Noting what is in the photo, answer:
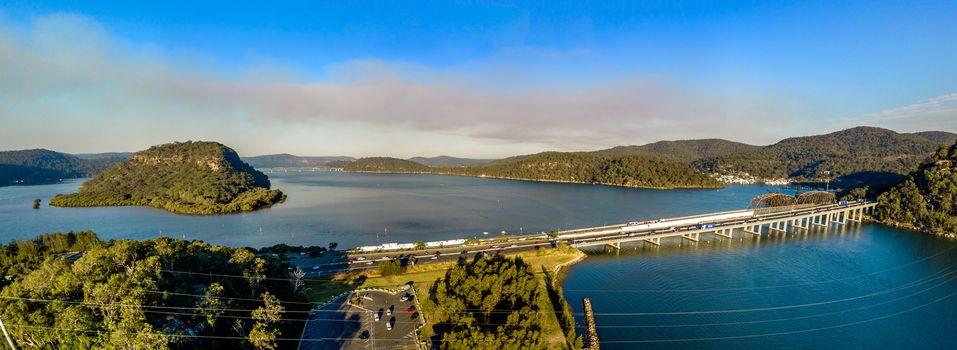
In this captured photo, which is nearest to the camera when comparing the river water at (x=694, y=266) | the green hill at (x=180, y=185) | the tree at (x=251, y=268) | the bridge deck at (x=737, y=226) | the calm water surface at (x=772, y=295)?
the tree at (x=251, y=268)

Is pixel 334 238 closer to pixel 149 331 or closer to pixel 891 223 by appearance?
pixel 149 331

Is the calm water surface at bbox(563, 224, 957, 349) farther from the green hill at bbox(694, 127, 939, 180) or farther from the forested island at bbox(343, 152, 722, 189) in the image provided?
the green hill at bbox(694, 127, 939, 180)

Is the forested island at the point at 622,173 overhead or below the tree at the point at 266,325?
overhead

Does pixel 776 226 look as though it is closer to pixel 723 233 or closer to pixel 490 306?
pixel 723 233

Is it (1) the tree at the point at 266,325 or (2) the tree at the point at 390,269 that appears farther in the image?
(2) the tree at the point at 390,269

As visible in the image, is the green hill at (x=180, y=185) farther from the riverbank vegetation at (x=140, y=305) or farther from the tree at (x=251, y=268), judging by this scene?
the riverbank vegetation at (x=140, y=305)

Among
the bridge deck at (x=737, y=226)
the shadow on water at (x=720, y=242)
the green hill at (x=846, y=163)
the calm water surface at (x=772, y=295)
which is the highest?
the green hill at (x=846, y=163)

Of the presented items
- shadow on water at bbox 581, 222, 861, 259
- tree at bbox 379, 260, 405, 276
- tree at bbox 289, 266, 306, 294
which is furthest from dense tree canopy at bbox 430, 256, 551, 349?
shadow on water at bbox 581, 222, 861, 259

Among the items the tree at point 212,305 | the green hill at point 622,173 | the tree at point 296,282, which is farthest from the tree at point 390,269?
the green hill at point 622,173

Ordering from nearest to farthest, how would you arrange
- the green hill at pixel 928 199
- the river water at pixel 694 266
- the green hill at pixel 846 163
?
1. the river water at pixel 694 266
2. the green hill at pixel 928 199
3. the green hill at pixel 846 163
